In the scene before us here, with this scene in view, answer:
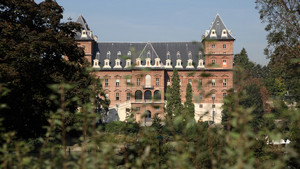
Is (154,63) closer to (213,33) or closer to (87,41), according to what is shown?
(213,33)

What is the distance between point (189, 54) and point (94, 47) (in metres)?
16.9

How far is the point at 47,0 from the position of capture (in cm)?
2392

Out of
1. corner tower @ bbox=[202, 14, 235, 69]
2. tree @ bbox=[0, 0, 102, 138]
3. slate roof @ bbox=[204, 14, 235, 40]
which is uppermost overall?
slate roof @ bbox=[204, 14, 235, 40]

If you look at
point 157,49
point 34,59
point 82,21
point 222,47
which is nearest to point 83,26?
point 82,21

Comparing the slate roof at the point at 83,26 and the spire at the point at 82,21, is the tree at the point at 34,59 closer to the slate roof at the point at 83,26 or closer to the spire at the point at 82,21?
the slate roof at the point at 83,26

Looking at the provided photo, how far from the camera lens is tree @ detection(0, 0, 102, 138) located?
18.8 meters

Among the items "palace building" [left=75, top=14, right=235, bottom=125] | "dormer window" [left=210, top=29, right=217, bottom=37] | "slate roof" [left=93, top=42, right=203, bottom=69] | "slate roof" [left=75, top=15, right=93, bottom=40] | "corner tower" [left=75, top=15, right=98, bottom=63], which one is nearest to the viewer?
"palace building" [left=75, top=14, right=235, bottom=125]

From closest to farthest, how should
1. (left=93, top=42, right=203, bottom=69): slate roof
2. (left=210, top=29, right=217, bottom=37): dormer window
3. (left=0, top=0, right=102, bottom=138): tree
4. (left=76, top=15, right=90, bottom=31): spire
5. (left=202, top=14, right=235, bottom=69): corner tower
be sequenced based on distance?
(left=0, top=0, right=102, bottom=138): tree
(left=202, top=14, right=235, bottom=69): corner tower
(left=210, top=29, right=217, bottom=37): dormer window
(left=76, top=15, right=90, bottom=31): spire
(left=93, top=42, right=203, bottom=69): slate roof

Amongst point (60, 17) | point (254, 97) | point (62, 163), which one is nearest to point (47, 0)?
point (60, 17)

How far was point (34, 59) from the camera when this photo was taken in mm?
19547

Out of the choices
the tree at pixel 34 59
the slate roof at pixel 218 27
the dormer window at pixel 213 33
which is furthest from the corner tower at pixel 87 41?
the tree at pixel 34 59

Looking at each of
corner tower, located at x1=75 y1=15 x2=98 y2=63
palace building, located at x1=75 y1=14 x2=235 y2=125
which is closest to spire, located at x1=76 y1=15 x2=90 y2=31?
palace building, located at x1=75 y1=14 x2=235 y2=125

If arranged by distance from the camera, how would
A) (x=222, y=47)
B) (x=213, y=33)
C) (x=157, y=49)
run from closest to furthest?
1. (x=222, y=47)
2. (x=213, y=33)
3. (x=157, y=49)

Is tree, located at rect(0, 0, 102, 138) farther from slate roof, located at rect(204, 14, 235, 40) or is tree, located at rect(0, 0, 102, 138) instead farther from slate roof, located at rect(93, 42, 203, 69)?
slate roof, located at rect(204, 14, 235, 40)
